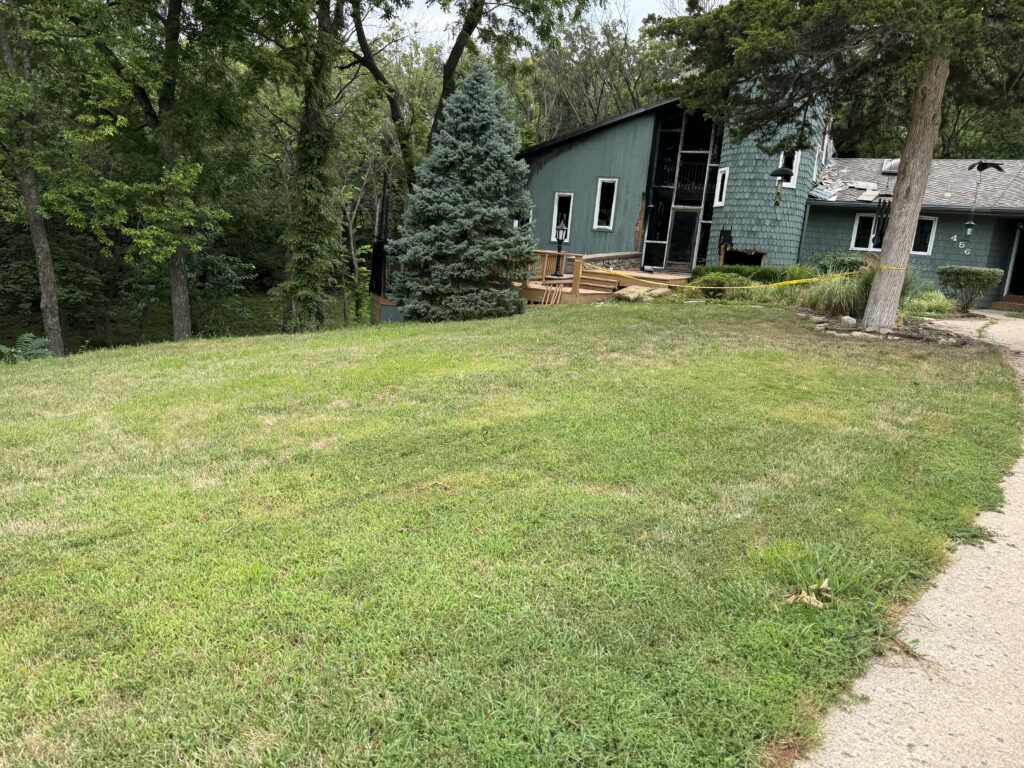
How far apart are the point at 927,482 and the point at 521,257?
32.3 ft

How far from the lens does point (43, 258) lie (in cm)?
1398

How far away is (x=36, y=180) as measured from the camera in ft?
45.0

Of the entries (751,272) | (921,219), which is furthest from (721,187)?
(921,219)

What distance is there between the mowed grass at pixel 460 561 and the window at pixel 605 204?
580 inches

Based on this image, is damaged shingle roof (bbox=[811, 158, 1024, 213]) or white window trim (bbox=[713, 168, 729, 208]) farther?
white window trim (bbox=[713, 168, 729, 208])

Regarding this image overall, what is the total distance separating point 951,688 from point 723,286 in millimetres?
12763

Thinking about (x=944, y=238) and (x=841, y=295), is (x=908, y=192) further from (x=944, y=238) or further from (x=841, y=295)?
(x=944, y=238)

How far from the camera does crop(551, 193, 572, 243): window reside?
2058 cm

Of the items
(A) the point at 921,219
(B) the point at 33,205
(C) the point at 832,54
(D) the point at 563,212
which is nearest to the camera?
(C) the point at 832,54

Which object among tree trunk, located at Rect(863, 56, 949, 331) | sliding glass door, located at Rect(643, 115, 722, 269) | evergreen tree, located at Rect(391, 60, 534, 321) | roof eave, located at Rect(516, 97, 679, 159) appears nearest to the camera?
tree trunk, located at Rect(863, 56, 949, 331)

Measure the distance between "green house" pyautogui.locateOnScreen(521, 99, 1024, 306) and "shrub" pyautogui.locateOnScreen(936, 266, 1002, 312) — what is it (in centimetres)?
212

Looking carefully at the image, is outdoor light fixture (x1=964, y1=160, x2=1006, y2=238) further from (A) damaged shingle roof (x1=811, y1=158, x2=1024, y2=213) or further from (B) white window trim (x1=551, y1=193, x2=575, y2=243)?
(B) white window trim (x1=551, y1=193, x2=575, y2=243)

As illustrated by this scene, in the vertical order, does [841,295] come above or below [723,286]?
above

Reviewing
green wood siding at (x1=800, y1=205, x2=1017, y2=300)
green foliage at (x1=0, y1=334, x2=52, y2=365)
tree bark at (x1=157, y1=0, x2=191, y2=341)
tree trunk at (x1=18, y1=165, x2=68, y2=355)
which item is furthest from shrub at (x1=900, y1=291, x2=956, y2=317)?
tree trunk at (x1=18, y1=165, x2=68, y2=355)
